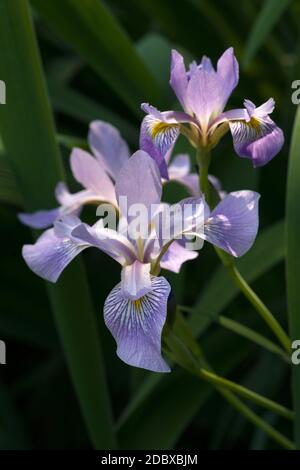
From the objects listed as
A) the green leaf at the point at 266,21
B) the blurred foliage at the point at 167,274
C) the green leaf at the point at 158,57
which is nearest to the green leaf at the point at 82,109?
the blurred foliage at the point at 167,274

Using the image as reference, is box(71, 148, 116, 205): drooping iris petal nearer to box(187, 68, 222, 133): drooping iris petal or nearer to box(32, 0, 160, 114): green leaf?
box(187, 68, 222, 133): drooping iris petal

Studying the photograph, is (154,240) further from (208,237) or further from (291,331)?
(291,331)

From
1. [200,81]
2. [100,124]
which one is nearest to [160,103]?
[100,124]

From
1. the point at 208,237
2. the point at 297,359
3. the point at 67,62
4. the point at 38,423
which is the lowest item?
the point at 38,423

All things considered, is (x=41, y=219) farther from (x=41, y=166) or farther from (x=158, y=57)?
(x=158, y=57)

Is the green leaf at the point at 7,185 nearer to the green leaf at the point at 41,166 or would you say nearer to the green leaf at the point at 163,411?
the green leaf at the point at 41,166
